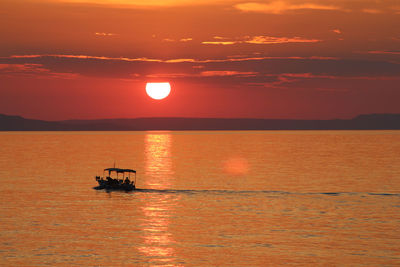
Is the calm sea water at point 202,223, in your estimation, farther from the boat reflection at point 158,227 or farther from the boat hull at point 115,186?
the boat hull at point 115,186

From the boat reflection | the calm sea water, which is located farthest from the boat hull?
the boat reflection

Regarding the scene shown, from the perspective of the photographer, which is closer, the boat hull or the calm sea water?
the calm sea water

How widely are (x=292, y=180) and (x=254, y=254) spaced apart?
249 feet

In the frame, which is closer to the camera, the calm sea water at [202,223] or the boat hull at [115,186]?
the calm sea water at [202,223]

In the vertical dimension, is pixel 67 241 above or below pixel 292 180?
below

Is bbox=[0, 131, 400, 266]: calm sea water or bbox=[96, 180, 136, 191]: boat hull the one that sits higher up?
bbox=[96, 180, 136, 191]: boat hull

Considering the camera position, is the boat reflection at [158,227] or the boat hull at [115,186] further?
the boat hull at [115,186]

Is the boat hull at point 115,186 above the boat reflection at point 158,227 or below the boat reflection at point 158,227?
above

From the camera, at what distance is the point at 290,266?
5119 cm

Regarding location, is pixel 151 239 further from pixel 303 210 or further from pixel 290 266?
pixel 303 210

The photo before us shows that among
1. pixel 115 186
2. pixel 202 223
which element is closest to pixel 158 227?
pixel 202 223

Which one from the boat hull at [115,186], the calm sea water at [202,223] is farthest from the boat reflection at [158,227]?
the boat hull at [115,186]

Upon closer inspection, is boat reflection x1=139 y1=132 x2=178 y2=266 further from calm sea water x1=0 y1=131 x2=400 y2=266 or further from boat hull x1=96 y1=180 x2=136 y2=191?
boat hull x1=96 y1=180 x2=136 y2=191

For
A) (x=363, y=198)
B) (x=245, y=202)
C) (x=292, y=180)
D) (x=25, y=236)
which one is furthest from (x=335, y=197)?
(x=25, y=236)
